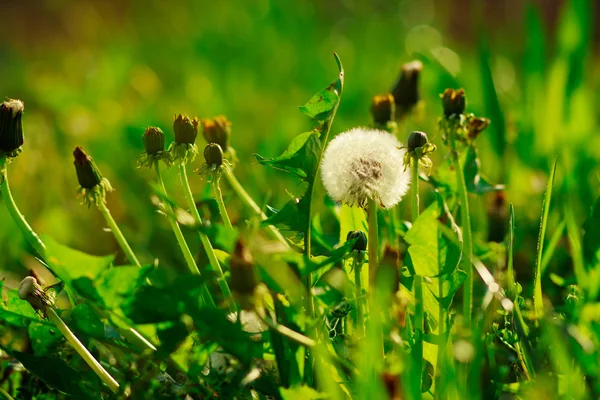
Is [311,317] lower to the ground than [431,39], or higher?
higher

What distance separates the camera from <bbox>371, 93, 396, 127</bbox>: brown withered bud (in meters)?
1.18

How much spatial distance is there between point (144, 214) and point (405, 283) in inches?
38.5

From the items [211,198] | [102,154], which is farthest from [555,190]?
[102,154]

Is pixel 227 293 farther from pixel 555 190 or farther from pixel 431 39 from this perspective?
pixel 431 39

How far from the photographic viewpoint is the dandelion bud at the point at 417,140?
2.90ft

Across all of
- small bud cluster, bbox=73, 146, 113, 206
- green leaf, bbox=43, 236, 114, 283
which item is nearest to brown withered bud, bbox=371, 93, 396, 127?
small bud cluster, bbox=73, 146, 113, 206

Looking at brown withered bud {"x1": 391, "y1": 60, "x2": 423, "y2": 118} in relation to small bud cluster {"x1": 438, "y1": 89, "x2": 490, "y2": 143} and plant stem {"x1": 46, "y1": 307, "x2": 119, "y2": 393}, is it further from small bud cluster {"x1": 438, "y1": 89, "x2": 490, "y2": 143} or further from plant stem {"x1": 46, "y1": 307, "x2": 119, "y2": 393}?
plant stem {"x1": 46, "y1": 307, "x2": 119, "y2": 393}

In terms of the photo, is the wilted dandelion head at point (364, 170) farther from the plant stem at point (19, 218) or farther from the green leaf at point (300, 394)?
the plant stem at point (19, 218)

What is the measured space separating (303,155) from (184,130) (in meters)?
0.15

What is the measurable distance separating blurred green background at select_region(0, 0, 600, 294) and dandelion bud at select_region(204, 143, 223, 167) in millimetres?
113

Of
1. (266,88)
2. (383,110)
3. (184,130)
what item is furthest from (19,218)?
(266,88)

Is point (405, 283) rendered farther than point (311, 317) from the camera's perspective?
Yes

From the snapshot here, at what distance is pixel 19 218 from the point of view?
881 mm

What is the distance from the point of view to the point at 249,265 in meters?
0.72
